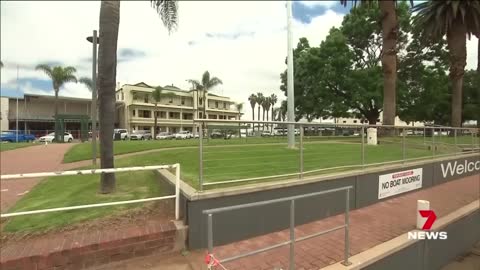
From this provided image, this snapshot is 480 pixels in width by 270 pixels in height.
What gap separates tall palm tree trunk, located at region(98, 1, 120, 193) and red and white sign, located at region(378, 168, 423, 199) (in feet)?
20.4

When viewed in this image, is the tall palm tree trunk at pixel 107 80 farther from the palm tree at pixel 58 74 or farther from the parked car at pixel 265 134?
the palm tree at pixel 58 74

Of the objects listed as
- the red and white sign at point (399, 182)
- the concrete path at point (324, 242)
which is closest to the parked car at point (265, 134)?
the concrete path at point (324, 242)

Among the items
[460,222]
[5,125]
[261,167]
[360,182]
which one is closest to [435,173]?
[460,222]

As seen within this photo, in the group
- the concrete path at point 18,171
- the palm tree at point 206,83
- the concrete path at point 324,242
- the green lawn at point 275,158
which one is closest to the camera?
the concrete path at point 324,242

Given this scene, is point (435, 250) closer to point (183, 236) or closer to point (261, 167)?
point (261, 167)

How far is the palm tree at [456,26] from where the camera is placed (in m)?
21.9

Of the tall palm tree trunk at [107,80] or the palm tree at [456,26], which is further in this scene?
the palm tree at [456,26]

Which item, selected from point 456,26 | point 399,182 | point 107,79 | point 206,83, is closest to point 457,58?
point 456,26

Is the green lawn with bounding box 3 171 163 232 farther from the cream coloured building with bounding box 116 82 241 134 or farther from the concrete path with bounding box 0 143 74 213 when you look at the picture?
the cream coloured building with bounding box 116 82 241 134

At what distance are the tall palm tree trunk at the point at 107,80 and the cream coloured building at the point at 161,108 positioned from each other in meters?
56.1

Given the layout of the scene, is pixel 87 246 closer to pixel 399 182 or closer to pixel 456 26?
pixel 399 182

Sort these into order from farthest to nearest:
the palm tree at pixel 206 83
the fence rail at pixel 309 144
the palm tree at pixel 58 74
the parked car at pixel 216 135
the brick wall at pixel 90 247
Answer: the palm tree at pixel 206 83
the palm tree at pixel 58 74
the fence rail at pixel 309 144
the parked car at pixel 216 135
the brick wall at pixel 90 247

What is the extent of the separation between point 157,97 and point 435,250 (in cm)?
5899

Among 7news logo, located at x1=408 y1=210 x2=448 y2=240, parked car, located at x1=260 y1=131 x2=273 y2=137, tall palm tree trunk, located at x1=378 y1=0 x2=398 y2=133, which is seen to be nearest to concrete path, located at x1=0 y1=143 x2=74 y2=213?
parked car, located at x1=260 y1=131 x2=273 y2=137
